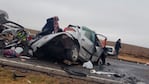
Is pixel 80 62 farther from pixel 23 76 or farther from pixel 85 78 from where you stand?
pixel 23 76

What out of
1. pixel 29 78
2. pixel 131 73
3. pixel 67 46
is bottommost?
pixel 29 78

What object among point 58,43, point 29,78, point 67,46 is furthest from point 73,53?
point 29,78

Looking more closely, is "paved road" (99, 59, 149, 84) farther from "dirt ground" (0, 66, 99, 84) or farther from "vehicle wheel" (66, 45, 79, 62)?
"dirt ground" (0, 66, 99, 84)

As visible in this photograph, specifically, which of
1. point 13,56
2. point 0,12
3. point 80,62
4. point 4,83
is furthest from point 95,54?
point 4,83

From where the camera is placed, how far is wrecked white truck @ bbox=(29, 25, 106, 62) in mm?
12797

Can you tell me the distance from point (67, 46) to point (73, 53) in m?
0.42

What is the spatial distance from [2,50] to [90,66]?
341cm


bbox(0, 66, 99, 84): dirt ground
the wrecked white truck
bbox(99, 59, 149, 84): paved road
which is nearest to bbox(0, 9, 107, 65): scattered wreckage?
the wrecked white truck

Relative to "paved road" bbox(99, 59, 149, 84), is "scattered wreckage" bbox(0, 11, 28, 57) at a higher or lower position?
higher

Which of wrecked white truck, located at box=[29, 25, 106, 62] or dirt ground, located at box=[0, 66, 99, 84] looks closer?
dirt ground, located at box=[0, 66, 99, 84]

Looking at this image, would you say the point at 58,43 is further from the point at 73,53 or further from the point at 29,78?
the point at 29,78

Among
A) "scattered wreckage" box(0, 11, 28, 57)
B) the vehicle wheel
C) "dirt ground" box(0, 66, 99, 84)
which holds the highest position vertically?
"scattered wreckage" box(0, 11, 28, 57)

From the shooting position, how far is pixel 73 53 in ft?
43.1

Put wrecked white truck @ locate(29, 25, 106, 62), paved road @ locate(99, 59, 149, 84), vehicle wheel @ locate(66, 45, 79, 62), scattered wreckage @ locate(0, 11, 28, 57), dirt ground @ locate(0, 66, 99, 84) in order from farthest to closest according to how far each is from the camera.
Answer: scattered wreckage @ locate(0, 11, 28, 57)
vehicle wheel @ locate(66, 45, 79, 62)
wrecked white truck @ locate(29, 25, 106, 62)
paved road @ locate(99, 59, 149, 84)
dirt ground @ locate(0, 66, 99, 84)
